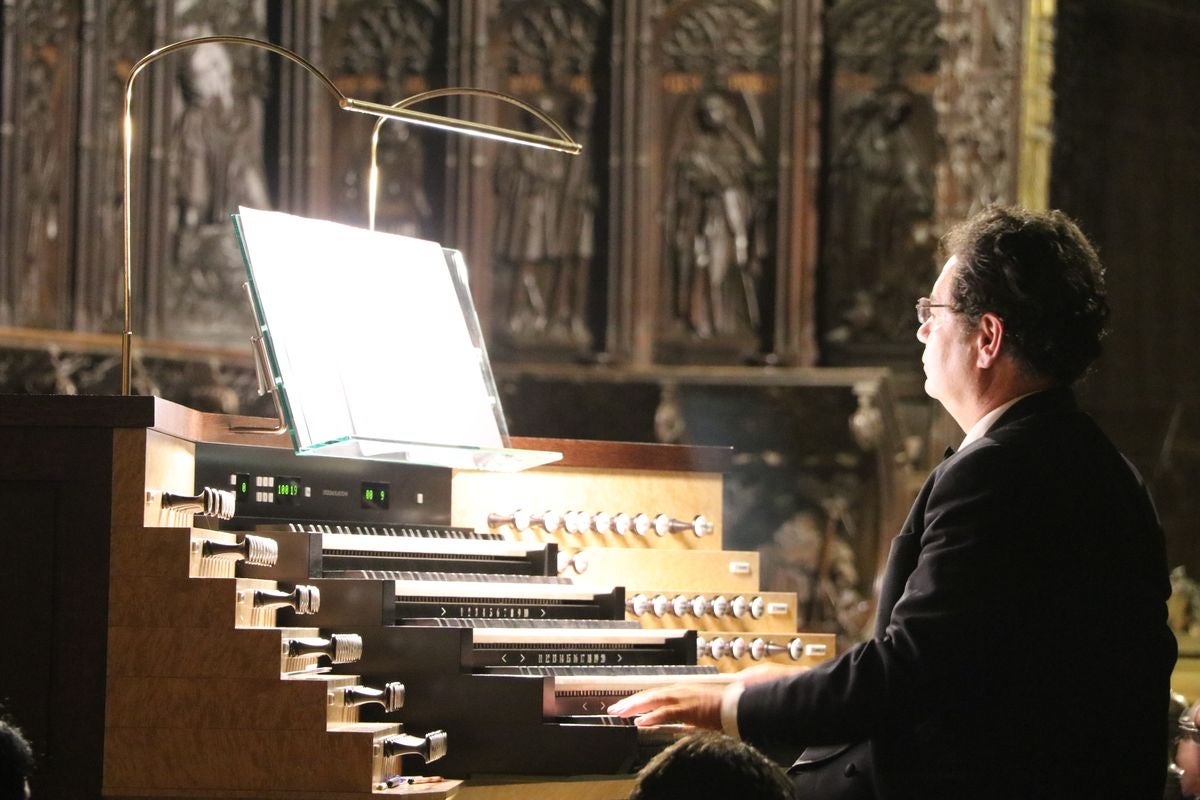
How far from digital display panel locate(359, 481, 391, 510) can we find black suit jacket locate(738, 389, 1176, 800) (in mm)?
1758

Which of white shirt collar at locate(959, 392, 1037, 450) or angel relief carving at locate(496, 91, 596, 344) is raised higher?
angel relief carving at locate(496, 91, 596, 344)

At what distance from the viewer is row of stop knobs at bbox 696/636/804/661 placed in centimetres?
469

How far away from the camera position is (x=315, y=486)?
13.2 feet

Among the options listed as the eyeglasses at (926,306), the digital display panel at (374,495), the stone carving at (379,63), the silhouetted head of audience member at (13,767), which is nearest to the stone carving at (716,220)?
the stone carving at (379,63)

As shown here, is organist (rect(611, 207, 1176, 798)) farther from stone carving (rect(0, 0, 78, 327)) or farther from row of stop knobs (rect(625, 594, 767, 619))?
stone carving (rect(0, 0, 78, 327))

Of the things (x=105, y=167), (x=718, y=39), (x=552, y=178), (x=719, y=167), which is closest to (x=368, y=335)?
(x=105, y=167)

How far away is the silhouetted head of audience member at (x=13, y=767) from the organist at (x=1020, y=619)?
3.80ft

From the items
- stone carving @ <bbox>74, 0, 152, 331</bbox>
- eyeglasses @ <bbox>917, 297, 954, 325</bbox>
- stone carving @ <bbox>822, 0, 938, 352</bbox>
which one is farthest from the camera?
stone carving @ <bbox>822, 0, 938, 352</bbox>

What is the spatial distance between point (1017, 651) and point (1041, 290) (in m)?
0.59

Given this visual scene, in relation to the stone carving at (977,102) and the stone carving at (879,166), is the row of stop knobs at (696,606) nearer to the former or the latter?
the stone carving at (879,166)

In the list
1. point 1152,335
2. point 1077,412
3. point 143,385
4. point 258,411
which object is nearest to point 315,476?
point 1077,412

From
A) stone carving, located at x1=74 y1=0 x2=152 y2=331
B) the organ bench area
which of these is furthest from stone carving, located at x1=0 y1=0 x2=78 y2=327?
the organ bench area

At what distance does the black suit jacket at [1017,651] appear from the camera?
8.30 ft

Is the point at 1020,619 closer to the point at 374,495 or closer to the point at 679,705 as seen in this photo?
the point at 679,705
